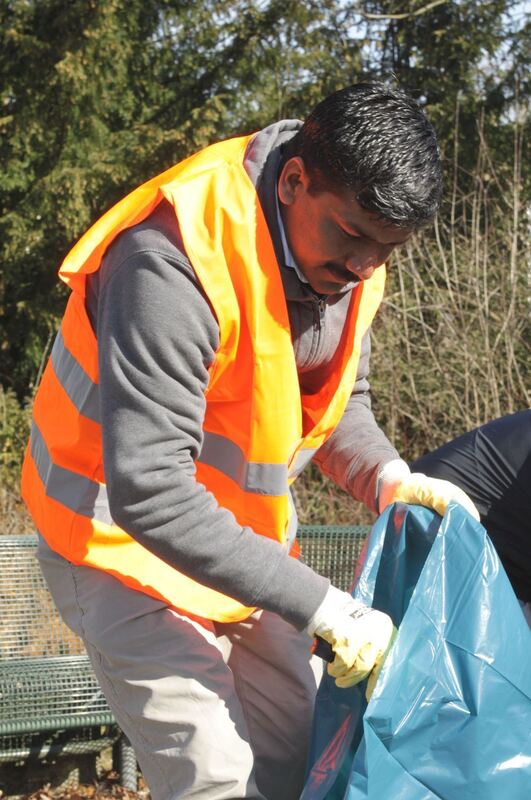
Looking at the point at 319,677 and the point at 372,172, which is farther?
the point at 319,677

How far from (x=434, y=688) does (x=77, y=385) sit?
966 mm

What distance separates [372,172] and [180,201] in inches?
14.6

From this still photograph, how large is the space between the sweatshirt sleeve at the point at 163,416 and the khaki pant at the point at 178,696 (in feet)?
0.86

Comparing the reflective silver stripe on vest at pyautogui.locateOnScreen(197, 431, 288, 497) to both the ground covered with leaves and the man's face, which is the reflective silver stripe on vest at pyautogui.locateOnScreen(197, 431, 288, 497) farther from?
the ground covered with leaves

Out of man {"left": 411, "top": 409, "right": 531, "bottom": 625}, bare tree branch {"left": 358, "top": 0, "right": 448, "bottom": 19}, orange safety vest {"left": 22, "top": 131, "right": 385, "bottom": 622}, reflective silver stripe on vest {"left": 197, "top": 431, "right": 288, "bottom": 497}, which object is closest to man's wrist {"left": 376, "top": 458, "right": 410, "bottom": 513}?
orange safety vest {"left": 22, "top": 131, "right": 385, "bottom": 622}

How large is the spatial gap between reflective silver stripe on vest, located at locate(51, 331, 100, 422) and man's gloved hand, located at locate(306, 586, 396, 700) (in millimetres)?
609

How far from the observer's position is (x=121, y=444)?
1.78 meters

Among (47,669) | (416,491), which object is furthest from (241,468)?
(47,669)

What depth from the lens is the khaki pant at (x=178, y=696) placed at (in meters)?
2.01

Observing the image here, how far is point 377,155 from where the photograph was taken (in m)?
1.82

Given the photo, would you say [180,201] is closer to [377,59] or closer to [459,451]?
[459,451]

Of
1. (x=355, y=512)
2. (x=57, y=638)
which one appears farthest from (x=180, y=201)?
(x=355, y=512)

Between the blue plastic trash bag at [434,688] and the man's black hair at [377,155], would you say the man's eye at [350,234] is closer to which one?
the man's black hair at [377,155]

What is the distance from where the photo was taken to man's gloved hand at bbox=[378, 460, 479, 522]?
2.28m
